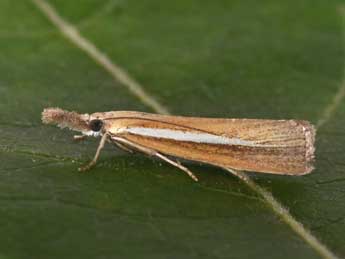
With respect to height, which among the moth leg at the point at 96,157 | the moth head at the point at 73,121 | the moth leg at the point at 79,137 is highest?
the moth head at the point at 73,121

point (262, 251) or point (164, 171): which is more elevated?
point (164, 171)

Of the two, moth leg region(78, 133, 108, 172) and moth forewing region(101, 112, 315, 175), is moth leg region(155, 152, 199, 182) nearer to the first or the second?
moth forewing region(101, 112, 315, 175)

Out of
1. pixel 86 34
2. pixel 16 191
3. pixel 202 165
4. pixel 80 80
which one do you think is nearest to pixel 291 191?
pixel 202 165

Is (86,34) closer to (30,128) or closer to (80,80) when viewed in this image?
(80,80)

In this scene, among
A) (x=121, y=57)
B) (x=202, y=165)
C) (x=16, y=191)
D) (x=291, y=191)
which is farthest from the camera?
(x=121, y=57)

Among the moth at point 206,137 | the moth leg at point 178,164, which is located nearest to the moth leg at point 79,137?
the moth at point 206,137

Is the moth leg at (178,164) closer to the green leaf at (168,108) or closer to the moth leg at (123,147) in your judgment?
the green leaf at (168,108)

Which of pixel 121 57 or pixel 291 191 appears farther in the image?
pixel 121 57
